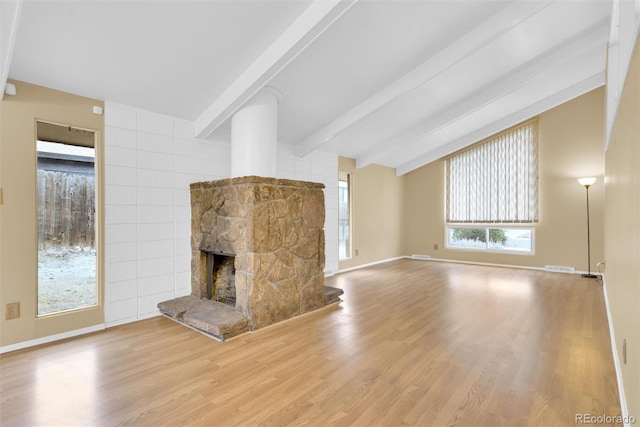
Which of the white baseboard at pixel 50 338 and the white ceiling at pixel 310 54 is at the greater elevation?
the white ceiling at pixel 310 54

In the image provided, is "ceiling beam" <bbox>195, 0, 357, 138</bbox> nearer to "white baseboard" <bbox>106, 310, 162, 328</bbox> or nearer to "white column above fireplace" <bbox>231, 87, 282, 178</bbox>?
"white column above fireplace" <bbox>231, 87, 282, 178</bbox>

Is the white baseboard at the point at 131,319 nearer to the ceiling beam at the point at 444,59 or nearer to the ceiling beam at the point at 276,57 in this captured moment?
the ceiling beam at the point at 276,57

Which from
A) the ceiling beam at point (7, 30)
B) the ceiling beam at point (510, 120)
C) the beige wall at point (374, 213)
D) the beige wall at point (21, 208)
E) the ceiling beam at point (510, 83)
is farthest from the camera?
the beige wall at point (374, 213)

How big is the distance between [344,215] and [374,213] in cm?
93

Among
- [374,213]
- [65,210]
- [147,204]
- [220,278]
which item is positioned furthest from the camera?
[374,213]

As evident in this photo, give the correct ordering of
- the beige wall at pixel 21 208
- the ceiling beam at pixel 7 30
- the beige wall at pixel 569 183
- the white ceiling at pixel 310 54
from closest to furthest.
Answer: the ceiling beam at pixel 7 30
the white ceiling at pixel 310 54
the beige wall at pixel 21 208
the beige wall at pixel 569 183

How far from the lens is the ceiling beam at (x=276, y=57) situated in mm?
2406

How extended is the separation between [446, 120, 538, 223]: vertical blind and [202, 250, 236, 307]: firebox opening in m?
5.32

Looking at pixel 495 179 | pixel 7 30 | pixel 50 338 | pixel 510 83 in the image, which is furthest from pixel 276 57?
pixel 495 179

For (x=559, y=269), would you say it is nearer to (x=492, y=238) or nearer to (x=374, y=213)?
(x=492, y=238)

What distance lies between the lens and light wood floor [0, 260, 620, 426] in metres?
1.75

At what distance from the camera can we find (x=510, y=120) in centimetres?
602

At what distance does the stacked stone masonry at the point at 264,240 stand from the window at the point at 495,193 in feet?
14.8

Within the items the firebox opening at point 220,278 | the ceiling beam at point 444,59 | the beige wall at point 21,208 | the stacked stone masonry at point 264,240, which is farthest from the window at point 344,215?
the beige wall at point 21,208
